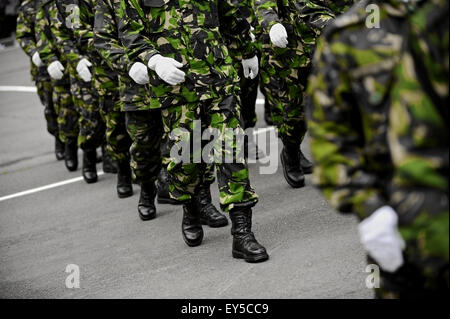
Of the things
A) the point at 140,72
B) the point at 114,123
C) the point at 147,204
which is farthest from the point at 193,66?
the point at 114,123

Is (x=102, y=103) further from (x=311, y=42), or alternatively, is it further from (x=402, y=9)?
(x=402, y=9)

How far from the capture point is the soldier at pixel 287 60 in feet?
20.2

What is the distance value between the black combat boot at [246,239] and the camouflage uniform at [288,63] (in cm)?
162

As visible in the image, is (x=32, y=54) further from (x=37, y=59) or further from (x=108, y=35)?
(x=108, y=35)

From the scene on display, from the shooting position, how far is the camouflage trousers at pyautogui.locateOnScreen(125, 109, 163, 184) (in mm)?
6066

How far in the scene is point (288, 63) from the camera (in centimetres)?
635

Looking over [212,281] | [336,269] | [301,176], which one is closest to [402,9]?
[336,269]

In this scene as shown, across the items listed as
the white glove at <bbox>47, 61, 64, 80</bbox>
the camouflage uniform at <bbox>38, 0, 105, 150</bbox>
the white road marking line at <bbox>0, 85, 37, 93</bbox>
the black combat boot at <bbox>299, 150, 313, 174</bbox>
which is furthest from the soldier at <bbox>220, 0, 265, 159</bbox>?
the white road marking line at <bbox>0, 85, 37, 93</bbox>

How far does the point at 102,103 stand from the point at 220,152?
245 centimetres

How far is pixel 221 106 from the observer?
504 centimetres

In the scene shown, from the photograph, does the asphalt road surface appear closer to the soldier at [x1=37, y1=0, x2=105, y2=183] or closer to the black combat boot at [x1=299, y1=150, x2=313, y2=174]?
the black combat boot at [x1=299, y1=150, x2=313, y2=174]

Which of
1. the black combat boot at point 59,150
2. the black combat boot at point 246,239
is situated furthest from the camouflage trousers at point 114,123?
the black combat boot at point 59,150

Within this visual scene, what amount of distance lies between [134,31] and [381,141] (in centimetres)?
293

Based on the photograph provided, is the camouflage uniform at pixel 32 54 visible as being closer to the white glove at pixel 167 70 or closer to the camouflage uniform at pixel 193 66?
the camouflage uniform at pixel 193 66
